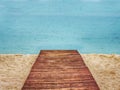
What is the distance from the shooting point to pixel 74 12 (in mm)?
58406

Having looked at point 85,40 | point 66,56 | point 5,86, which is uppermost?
point 66,56

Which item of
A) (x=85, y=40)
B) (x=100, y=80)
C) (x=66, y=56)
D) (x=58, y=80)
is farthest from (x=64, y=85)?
(x=85, y=40)

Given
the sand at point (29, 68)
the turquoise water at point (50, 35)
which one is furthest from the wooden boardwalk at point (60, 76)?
the turquoise water at point (50, 35)

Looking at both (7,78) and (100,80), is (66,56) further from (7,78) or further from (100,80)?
(7,78)

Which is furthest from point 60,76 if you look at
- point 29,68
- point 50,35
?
point 50,35

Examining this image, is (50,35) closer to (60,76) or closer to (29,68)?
(29,68)

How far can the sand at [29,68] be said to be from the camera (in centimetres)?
559

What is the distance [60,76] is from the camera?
12.1 feet

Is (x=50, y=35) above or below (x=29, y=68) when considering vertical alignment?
below

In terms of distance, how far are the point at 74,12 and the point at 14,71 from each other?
5269 centimetres

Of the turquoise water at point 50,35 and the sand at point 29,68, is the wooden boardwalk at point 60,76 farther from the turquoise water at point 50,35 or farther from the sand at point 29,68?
the turquoise water at point 50,35

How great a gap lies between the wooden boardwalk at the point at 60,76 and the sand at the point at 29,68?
3.44 ft

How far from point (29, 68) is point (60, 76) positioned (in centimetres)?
333

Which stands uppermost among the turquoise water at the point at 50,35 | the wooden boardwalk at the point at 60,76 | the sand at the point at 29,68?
the wooden boardwalk at the point at 60,76
